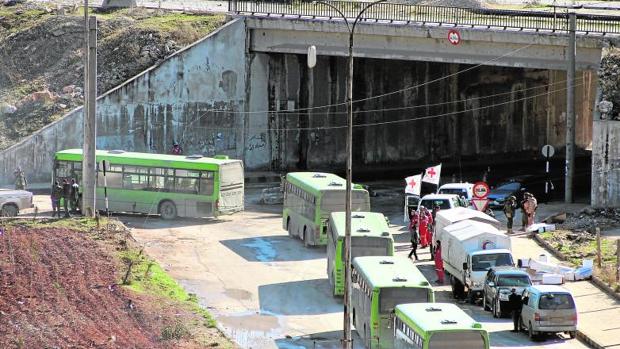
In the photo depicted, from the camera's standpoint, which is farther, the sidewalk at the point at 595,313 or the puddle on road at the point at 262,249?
the puddle on road at the point at 262,249

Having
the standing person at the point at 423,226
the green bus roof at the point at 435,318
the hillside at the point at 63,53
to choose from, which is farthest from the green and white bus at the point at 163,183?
the green bus roof at the point at 435,318

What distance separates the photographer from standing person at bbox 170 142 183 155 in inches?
2404

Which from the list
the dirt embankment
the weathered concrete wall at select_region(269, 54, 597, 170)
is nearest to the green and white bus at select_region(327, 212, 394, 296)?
the dirt embankment

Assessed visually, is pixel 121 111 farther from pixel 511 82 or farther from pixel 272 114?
pixel 511 82

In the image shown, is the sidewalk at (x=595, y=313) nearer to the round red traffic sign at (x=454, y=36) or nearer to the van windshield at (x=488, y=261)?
the van windshield at (x=488, y=261)

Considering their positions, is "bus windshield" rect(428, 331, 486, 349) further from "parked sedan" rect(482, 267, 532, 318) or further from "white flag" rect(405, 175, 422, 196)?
"white flag" rect(405, 175, 422, 196)

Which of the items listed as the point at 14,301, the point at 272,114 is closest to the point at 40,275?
the point at 14,301

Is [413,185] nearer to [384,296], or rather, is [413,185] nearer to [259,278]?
[259,278]

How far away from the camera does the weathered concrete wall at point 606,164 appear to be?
49469 millimetres

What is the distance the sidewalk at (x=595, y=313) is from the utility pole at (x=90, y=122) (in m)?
15.5

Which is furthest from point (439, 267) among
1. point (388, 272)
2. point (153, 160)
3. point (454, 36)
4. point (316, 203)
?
point (454, 36)

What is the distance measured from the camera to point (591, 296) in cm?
3703

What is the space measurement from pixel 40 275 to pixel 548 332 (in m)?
13.8

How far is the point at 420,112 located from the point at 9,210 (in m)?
26.4
